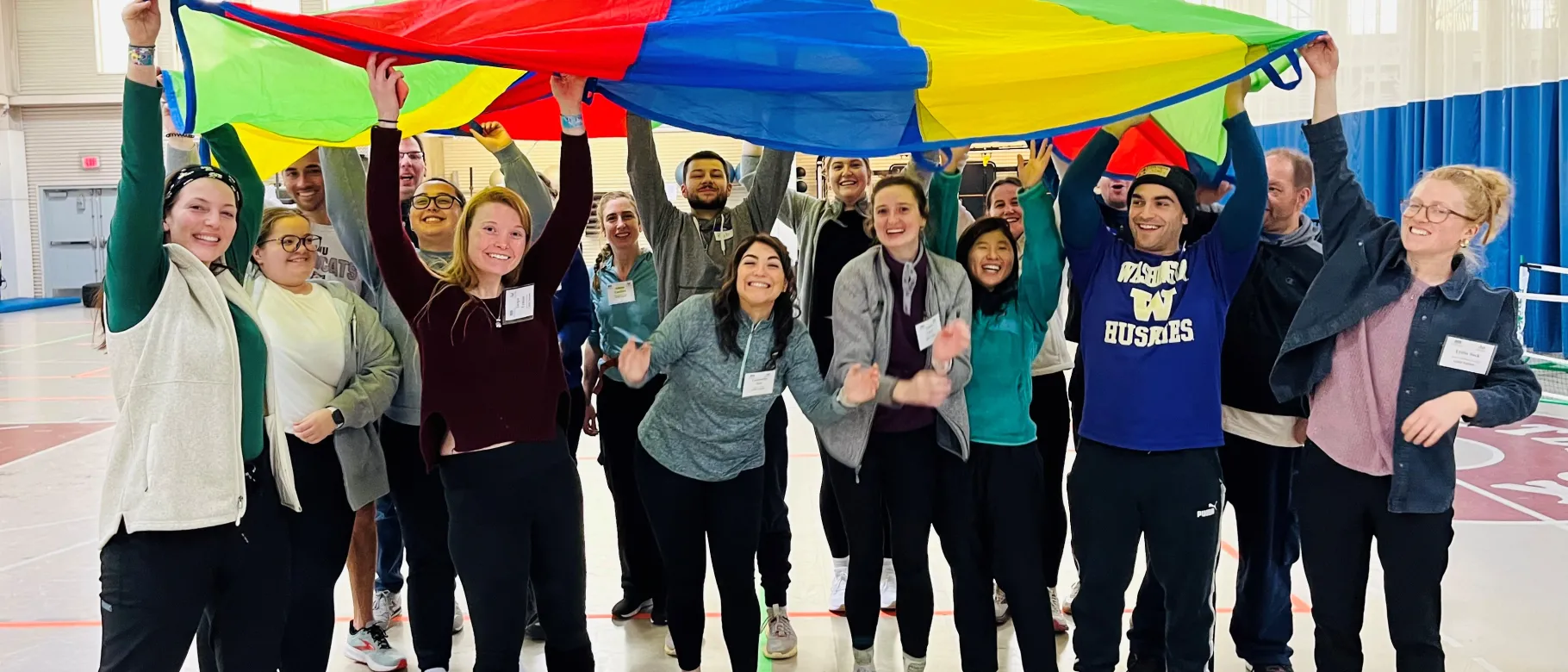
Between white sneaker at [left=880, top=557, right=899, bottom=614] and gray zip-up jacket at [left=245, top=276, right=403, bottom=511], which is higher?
gray zip-up jacket at [left=245, top=276, right=403, bottom=511]

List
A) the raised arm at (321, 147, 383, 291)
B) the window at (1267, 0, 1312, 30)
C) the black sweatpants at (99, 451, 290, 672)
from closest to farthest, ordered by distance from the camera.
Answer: the black sweatpants at (99, 451, 290, 672) < the raised arm at (321, 147, 383, 291) < the window at (1267, 0, 1312, 30)

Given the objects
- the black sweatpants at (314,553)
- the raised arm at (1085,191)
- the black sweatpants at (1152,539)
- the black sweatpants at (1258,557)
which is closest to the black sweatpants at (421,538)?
the black sweatpants at (314,553)

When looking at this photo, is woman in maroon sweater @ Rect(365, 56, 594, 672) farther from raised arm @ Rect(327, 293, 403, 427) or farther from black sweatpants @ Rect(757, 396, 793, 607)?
black sweatpants @ Rect(757, 396, 793, 607)

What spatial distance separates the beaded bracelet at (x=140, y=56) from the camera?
78.3 inches

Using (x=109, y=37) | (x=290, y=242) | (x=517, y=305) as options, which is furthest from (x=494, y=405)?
(x=109, y=37)

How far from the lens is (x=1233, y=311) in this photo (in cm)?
302

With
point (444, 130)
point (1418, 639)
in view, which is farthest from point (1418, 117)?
point (444, 130)

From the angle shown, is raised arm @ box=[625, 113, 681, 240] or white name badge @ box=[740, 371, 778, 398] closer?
white name badge @ box=[740, 371, 778, 398]

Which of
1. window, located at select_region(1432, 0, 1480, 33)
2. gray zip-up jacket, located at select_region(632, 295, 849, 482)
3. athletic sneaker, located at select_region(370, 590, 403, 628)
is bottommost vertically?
athletic sneaker, located at select_region(370, 590, 403, 628)

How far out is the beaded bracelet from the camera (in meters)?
1.99

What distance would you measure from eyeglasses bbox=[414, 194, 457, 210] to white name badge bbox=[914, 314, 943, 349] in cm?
149

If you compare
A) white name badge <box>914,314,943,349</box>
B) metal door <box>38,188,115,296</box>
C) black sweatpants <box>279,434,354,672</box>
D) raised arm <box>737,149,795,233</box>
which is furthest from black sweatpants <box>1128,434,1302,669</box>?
metal door <box>38,188,115,296</box>

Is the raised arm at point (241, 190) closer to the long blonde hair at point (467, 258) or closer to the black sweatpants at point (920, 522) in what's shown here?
the long blonde hair at point (467, 258)

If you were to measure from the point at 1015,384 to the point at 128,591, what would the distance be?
217cm
